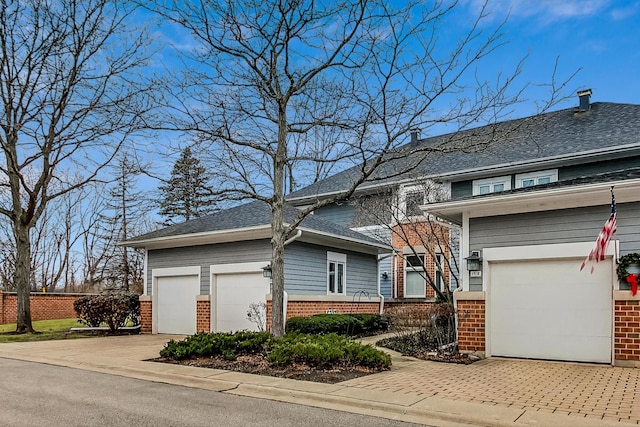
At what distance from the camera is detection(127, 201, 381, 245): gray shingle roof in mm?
15695

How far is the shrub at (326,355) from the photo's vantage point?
29.6 feet

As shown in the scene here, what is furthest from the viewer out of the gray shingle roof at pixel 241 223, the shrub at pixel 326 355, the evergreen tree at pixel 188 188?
the gray shingle roof at pixel 241 223

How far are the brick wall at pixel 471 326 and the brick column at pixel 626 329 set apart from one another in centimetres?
243

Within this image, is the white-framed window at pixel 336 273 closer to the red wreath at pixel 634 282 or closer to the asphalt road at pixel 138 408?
the asphalt road at pixel 138 408

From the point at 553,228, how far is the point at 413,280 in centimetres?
1070

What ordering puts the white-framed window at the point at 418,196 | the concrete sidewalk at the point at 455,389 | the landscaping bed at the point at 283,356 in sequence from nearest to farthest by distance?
the concrete sidewalk at the point at 455,389 → the landscaping bed at the point at 283,356 → the white-framed window at the point at 418,196

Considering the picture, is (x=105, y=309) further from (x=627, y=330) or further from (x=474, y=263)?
(x=627, y=330)

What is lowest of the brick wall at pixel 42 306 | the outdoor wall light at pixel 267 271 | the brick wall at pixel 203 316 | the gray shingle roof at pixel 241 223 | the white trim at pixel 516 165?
the brick wall at pixel 42 306

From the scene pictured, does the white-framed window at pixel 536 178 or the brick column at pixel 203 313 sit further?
the white-framed window at pixel 536 178

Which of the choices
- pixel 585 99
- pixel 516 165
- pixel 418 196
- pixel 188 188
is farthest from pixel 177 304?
pixel 585 99

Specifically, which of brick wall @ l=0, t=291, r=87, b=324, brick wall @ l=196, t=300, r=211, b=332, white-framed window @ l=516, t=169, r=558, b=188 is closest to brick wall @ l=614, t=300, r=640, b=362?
white-framed window @ l=516, t=169, r=558, b=188

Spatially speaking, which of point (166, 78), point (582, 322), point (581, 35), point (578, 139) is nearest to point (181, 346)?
point (166, 78)

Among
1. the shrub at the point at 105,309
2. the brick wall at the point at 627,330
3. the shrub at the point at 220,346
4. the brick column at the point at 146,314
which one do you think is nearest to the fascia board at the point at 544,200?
the brick wall at the point at 627,330

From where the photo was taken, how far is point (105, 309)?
1772cm
